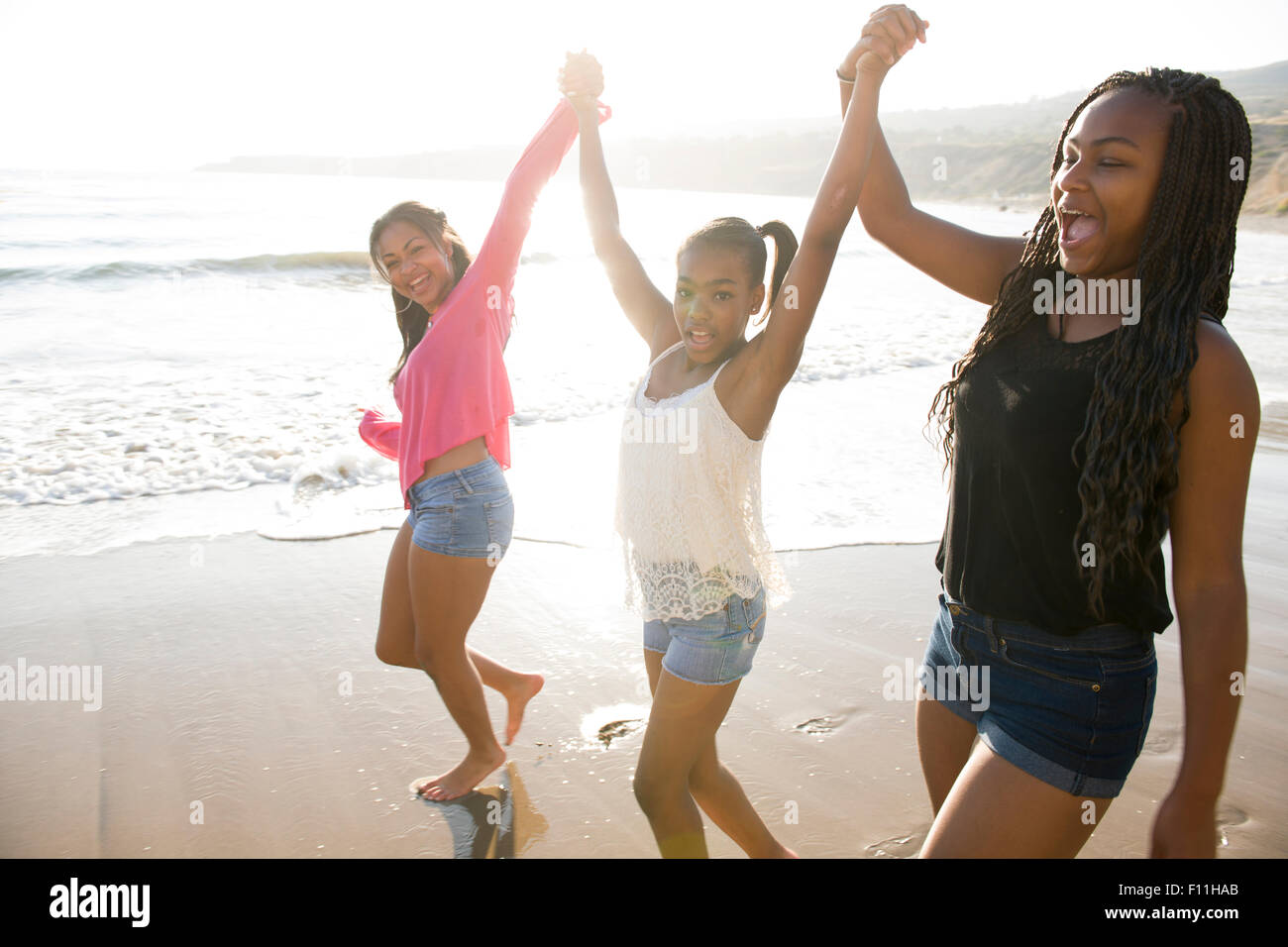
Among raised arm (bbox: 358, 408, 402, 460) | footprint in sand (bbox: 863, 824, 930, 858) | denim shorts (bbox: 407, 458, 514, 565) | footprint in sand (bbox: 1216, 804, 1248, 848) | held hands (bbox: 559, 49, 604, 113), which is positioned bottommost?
footprint in sand (bbox: 863, 824, 930, 858)

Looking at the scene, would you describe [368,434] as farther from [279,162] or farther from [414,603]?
[279,162]

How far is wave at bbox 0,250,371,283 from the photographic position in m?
17.0

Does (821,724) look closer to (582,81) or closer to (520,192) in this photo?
(520,192)

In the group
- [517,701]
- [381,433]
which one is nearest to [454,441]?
[381,433]

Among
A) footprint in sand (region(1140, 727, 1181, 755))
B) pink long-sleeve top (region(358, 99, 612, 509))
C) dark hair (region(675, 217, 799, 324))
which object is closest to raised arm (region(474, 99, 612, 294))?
pink long-sleeve top (region(358, 99, 612, 509))

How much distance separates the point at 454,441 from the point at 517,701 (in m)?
1.13

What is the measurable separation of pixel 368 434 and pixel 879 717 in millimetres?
2360

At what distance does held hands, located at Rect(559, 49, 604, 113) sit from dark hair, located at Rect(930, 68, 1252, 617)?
5.76 feet

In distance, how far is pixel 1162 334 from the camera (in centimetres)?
169

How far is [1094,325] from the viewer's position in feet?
→ 6.13

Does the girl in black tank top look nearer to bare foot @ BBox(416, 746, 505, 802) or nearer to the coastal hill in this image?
bare foot @ BBox(416, 746, 505, 802)

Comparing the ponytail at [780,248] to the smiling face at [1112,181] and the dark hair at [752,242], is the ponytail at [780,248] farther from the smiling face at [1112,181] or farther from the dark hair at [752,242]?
the smiling face at [1112,181]

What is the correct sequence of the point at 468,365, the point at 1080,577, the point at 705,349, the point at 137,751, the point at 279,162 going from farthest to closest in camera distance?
1. the point at 279,162
2. the point at 137,751
3. the point at 468,365
4. the point at 705,349
5. the point at 1080,577
